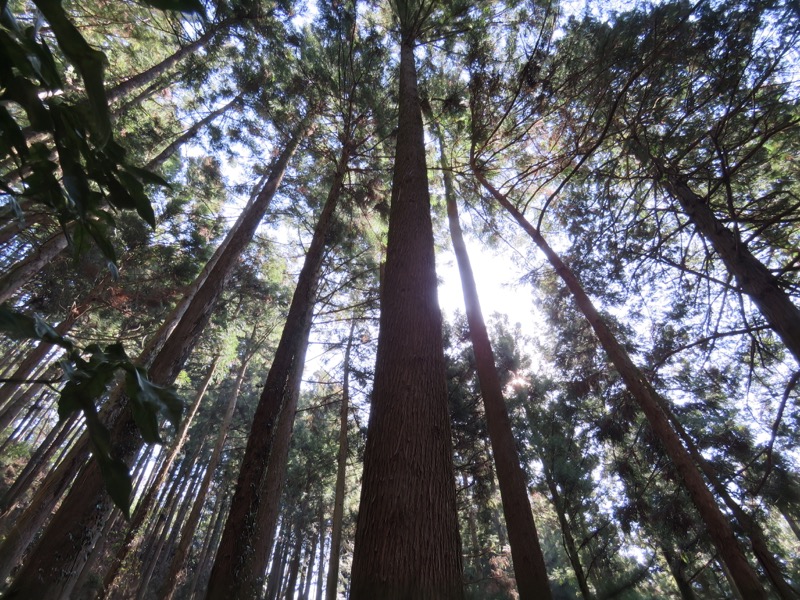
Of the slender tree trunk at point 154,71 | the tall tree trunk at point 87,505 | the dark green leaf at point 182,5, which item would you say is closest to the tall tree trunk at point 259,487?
the tall tree trunk at point 87,505

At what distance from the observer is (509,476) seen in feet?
15.2

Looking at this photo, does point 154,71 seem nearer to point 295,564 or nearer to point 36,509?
point 36,509

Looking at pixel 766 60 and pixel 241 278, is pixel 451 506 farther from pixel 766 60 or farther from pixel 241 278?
pixel 241 278

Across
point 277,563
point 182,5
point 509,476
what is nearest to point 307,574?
point 277,563

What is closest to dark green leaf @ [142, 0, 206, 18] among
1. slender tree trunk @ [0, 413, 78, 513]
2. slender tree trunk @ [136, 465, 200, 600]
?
slender tree trunk @ [0, 413, 78, 513]

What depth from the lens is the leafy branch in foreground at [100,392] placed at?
750 millimetres

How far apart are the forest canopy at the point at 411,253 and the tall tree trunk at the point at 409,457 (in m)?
0.01

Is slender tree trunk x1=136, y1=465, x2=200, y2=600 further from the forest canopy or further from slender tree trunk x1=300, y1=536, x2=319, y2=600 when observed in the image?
slender tree trunk x1=300, y1=536, x2=319, y2=600

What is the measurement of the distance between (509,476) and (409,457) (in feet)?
11.6

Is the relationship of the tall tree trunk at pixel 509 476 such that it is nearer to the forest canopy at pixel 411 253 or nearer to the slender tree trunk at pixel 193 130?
the forest canopy at pixel 411 253

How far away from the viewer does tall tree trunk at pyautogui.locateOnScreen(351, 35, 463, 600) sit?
142 centimetres

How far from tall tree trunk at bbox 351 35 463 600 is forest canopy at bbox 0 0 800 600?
13 mm

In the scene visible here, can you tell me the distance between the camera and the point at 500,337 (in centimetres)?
1437

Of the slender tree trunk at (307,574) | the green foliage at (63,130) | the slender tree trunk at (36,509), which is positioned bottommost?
the green foliage at (63,130)
